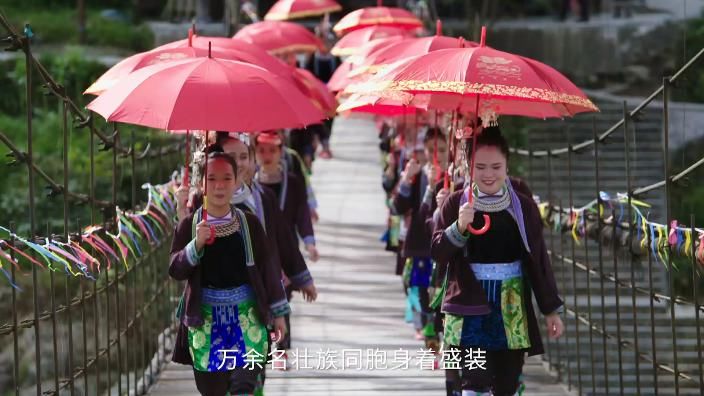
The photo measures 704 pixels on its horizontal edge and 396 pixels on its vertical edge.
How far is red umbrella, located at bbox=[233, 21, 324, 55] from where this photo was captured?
1102cm

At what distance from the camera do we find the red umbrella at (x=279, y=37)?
36.2 feet

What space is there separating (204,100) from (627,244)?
2417 millimetres

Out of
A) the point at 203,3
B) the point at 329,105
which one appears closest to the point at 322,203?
the point at 329,105

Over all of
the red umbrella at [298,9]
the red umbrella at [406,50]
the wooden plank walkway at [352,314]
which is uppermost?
the red umbrella at [298,9]

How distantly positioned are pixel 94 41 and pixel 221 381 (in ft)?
63.3

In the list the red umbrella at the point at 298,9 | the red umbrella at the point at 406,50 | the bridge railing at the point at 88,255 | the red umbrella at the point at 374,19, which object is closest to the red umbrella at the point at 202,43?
the bridge railing at the point at 88,255

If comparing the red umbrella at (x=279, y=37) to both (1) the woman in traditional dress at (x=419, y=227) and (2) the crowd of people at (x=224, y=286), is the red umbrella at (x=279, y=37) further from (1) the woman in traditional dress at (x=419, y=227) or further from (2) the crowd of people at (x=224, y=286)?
(2) the crowd of people at (x=224, y=286)

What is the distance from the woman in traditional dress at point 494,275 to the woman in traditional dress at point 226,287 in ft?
2.56

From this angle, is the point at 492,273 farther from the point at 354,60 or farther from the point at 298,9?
the point at 298,9

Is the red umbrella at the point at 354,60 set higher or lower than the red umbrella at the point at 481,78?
higher

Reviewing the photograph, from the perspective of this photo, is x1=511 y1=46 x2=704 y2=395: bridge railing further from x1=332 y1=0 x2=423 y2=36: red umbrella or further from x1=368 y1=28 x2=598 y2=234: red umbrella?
x1=332 y1=0 x2=423 y2=36: red umbrella

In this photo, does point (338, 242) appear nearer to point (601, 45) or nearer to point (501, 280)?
point (501, 280)

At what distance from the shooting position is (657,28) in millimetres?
23359

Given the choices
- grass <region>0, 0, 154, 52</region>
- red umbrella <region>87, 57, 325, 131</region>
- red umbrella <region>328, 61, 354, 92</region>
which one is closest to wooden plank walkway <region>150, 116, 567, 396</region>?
red umbrella <region>328, 61, 354, 92</region>
